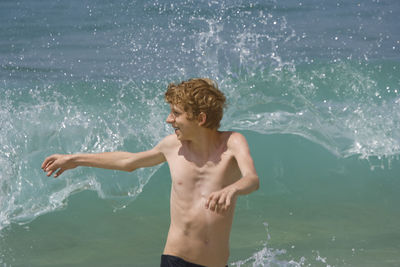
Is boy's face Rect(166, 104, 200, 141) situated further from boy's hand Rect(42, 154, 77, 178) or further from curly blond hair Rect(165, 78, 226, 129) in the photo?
boy's hand Rect(42, 154, 77, 178)

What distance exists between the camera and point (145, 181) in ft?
24.0

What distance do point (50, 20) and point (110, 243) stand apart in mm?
9201

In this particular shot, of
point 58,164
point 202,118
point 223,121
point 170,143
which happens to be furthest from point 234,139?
point 223,121

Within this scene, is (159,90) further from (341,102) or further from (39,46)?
(39,46)

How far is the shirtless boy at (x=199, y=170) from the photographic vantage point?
2.67m

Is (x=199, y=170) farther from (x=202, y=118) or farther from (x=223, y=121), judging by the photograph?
(x=223, y=121)

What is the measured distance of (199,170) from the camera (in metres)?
2.77

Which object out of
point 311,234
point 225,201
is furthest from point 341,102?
point 225,201

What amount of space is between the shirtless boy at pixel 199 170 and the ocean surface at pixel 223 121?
2.32 meters

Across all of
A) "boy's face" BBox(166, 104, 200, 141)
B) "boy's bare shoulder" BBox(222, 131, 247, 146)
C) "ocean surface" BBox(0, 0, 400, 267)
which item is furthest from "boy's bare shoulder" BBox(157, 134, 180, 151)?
"ocean surface" BBox(0, 0, 400, 267)

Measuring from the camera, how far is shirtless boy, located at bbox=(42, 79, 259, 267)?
105 inches

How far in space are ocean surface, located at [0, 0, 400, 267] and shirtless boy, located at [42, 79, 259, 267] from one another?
2322 millimetres

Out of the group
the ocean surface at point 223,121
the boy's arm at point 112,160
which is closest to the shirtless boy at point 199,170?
the boy's arm at point 112,160

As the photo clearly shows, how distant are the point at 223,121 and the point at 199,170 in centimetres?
515
